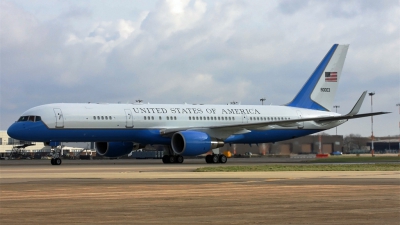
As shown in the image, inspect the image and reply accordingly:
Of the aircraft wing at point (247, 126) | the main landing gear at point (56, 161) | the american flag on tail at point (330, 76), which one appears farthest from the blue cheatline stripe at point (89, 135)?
the american flag on tail at point (330, 76)

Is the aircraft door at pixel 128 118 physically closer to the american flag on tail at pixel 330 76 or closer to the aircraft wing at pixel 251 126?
the aircraft wing at pixel 251 126

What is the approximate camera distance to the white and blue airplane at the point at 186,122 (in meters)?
46.2

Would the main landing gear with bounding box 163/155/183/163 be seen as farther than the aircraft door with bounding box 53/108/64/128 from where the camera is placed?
Yes

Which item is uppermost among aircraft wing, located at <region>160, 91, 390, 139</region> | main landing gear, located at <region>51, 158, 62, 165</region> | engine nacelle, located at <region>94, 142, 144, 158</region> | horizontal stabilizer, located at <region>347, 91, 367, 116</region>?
horizontal stabilizer, located at <region>347, 91, 367, 116</region>

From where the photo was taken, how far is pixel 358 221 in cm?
1340

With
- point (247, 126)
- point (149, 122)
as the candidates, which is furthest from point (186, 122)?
point (247, 126)

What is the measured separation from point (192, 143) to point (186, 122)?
13.2 feet

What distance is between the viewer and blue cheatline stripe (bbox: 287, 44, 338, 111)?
58.5m

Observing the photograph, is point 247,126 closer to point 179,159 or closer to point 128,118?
point 179,159

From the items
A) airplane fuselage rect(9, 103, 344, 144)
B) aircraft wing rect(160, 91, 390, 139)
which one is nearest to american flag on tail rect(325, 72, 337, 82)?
airplane fuselage rect(9, 103, 344, 144)

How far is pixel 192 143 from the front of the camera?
47.5 m

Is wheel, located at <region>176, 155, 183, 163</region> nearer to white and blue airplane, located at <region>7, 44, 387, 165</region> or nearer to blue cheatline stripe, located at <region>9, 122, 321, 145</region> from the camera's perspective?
white and blue airplane, located at <region>7, 44, 387, 165</region>

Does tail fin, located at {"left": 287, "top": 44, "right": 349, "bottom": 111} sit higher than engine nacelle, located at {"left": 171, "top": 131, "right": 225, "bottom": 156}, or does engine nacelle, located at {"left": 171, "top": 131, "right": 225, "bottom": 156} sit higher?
tail fin, located at {"left": 287, "top": 44, "right": 349, "bottom": 111}

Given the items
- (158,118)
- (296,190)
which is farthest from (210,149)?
(296,190)
